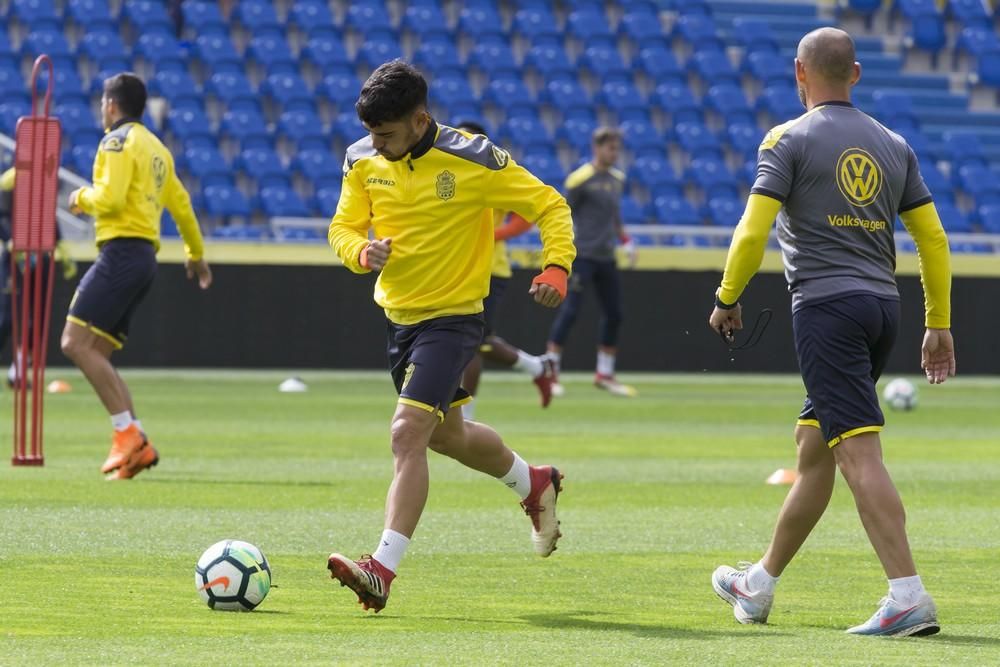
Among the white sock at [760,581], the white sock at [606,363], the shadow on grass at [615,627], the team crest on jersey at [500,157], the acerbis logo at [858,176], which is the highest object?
the acerbis logo at [858,176]

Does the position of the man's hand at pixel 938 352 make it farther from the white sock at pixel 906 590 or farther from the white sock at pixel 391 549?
the white sock at pixel 391 549

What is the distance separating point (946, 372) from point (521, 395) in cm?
1373

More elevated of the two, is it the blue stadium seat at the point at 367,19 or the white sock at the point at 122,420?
the blue stadium seat at the point at 367,19

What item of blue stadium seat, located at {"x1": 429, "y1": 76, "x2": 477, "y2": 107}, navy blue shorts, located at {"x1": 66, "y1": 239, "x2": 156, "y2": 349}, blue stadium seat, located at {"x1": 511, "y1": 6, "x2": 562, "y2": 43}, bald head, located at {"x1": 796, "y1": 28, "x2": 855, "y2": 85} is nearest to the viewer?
bald head, located at {"x1": 796, "y1": 28, "x2": 855, "y2": 85}

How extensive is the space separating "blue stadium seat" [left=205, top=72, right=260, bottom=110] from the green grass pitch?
33.4 ft

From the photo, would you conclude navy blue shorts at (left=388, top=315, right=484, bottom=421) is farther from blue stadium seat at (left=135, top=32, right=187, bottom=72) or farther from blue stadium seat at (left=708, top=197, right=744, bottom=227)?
blue stadium seat at (left=135, top=32, right=187, bottom=72)

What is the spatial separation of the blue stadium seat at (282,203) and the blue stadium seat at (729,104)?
6.87m

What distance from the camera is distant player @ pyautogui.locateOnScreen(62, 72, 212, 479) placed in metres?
11.2

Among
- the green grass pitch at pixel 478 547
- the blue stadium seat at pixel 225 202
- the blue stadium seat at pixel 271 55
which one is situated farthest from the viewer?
the blue stadium seat at pixel 271 55

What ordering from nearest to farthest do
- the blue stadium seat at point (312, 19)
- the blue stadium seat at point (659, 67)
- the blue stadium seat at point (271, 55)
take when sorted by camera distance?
the blue stadium seat at point (271, 55) → the blue stadium seat at point (312, 19) → the blue stadium seat at point (659, 67)

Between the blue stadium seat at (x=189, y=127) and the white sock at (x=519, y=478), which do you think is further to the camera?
the blue stadium seat at (x=189, y=127)

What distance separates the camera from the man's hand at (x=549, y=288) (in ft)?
22.8

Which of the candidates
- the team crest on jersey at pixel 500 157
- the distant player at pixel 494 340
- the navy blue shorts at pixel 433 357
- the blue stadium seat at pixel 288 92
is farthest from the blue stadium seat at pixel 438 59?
the navy blue shorts at pixel 433 357

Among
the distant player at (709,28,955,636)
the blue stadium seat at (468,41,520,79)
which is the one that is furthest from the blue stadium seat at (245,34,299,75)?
the distant player at (709,28,955,636)
